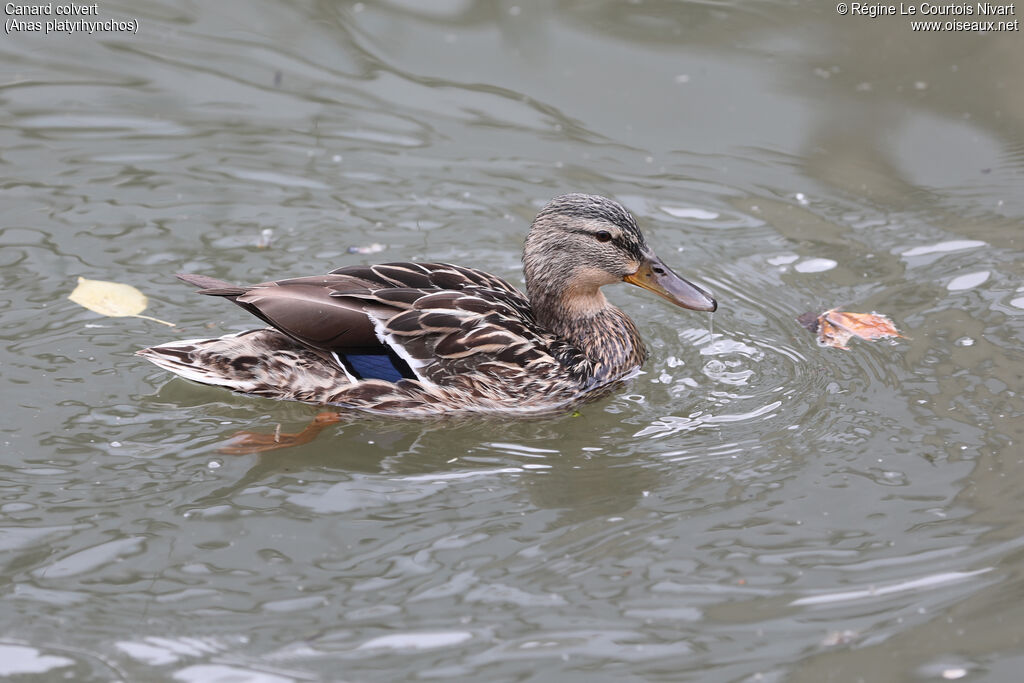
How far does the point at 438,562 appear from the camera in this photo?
561cm

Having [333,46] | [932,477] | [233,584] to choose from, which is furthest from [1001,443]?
[333,46]

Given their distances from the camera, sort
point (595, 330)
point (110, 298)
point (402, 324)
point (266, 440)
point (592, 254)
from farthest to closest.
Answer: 1. point (110, 298)
2. point (595, 330)
3. point (592, 254)
4. point (402, 324)
5. point (266, 440)

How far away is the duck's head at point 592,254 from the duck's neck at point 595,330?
0.09 metres

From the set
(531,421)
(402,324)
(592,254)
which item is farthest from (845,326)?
(402,324)

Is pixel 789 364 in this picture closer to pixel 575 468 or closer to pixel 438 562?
→ pixel 575 468

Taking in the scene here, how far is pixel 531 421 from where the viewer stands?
7.13m

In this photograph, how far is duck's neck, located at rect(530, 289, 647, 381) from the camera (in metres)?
7.52

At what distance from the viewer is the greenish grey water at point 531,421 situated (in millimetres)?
5242

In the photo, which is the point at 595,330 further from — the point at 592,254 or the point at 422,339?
the point at 422,339

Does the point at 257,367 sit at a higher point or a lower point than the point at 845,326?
lower

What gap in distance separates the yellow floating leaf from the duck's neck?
2.53 m

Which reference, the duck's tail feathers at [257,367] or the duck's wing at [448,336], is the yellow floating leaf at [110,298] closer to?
the duck's tail feathers at [257,367]

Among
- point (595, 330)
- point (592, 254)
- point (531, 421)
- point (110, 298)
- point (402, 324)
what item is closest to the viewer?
point (402, 324)

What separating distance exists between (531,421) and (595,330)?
85 cm
